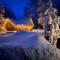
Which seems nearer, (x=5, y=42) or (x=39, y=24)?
(x=5, y=42)

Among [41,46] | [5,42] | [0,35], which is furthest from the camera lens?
[0,35]

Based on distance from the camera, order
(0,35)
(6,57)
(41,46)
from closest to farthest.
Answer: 1. (6,57)
2. (41,46)
3. (0,35)

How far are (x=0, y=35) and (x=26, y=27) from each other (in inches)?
20.3

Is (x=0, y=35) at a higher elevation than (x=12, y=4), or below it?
below

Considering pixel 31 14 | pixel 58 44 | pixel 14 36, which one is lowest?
pixel 58 44

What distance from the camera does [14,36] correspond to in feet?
9.81

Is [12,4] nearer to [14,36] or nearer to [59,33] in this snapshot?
[14,36]

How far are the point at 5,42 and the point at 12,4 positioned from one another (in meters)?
0.83

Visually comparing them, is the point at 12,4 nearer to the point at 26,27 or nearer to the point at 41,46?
the point at 26,27

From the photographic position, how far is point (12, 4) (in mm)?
3293

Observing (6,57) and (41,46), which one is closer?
(6,57)

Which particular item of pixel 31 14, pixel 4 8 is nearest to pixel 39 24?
pixel 31 14

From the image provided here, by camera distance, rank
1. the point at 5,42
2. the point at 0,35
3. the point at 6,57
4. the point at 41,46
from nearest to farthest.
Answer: the point at 6,57 < the point at 41,46 < the point at 5,42 < the point at 0,35

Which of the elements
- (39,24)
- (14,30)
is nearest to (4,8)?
(14,30)
